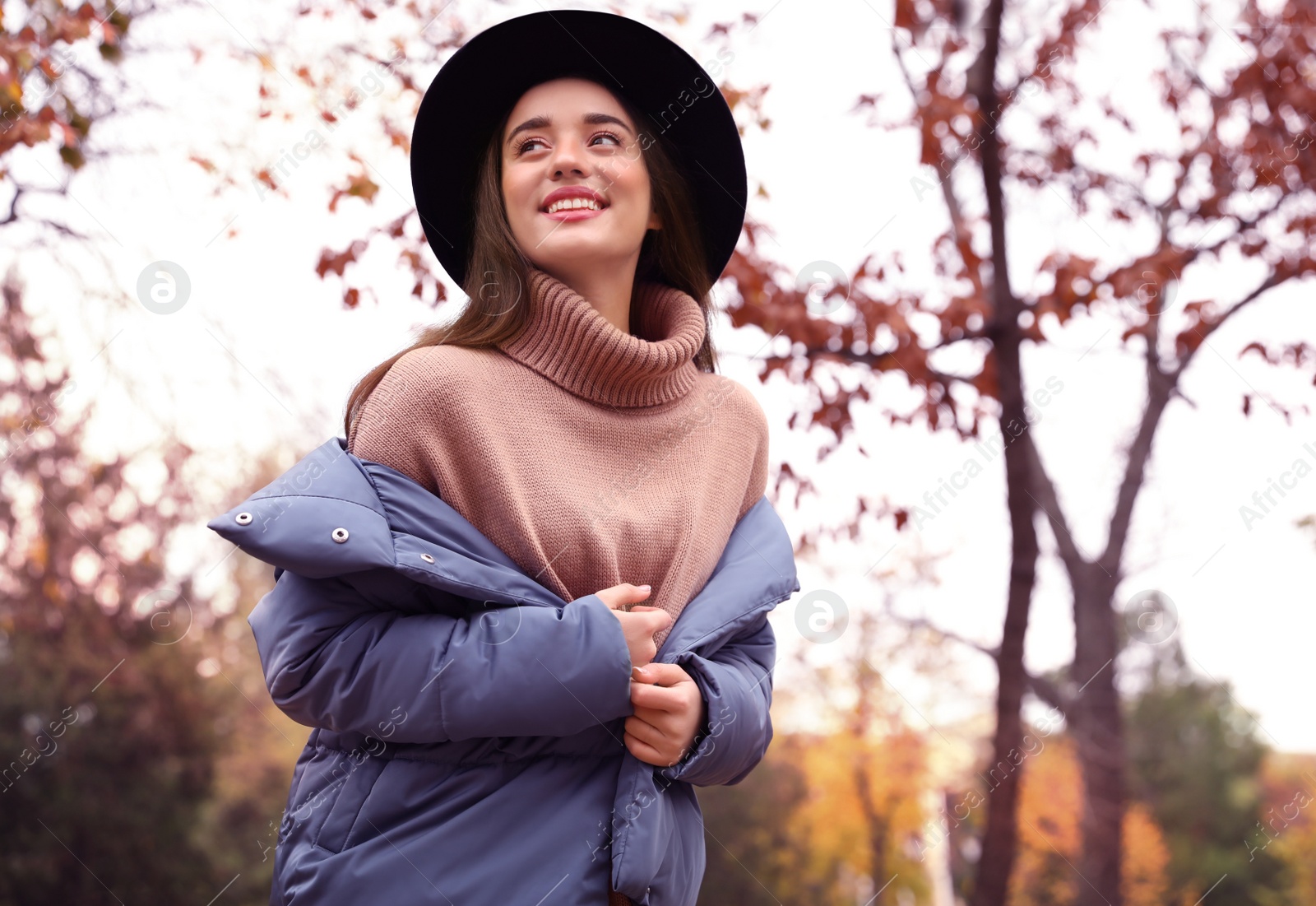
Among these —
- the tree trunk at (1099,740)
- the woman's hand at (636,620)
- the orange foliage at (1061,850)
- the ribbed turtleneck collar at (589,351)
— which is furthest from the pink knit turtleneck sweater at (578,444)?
the orange foliage at (1061,850)

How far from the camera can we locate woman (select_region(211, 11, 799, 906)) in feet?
4.53

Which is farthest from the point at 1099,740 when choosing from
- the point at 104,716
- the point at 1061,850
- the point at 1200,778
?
the point at 1200,778

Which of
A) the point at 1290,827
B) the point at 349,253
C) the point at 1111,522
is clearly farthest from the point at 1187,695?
the point at 349,253

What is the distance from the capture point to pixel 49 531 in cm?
652

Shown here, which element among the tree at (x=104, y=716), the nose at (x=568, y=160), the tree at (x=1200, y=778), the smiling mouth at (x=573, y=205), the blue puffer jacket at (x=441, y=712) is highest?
the tree at (x=1200, y=778)

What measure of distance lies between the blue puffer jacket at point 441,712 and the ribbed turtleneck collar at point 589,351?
33cm

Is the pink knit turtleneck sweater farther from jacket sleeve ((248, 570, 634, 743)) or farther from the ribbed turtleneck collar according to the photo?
jacket sleeve ((248, 570, 634, 743))

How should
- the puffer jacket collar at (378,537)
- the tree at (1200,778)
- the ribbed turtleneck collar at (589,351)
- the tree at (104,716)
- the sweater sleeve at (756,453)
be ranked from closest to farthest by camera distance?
1. the puffer jacket collar at (378,537)
2. the ribbed turtleneck collar at (589,351)
3. the sweater sleeve at (756,453)
4. the tree at (104,716)
5. the tree at (1200,778)

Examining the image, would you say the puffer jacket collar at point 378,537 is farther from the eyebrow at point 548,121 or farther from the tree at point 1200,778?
the tree at point 1200,778

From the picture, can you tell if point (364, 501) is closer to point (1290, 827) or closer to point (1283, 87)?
point (1283, 87)

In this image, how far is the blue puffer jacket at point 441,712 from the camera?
1363 mm

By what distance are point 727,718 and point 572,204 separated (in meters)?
0.90

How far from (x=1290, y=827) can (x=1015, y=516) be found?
26.2m

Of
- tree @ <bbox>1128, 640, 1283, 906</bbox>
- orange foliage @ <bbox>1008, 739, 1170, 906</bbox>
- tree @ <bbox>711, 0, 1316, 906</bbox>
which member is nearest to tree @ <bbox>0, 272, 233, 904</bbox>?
tree @ <bbox>711, 0, 1316, 906</bbox>
